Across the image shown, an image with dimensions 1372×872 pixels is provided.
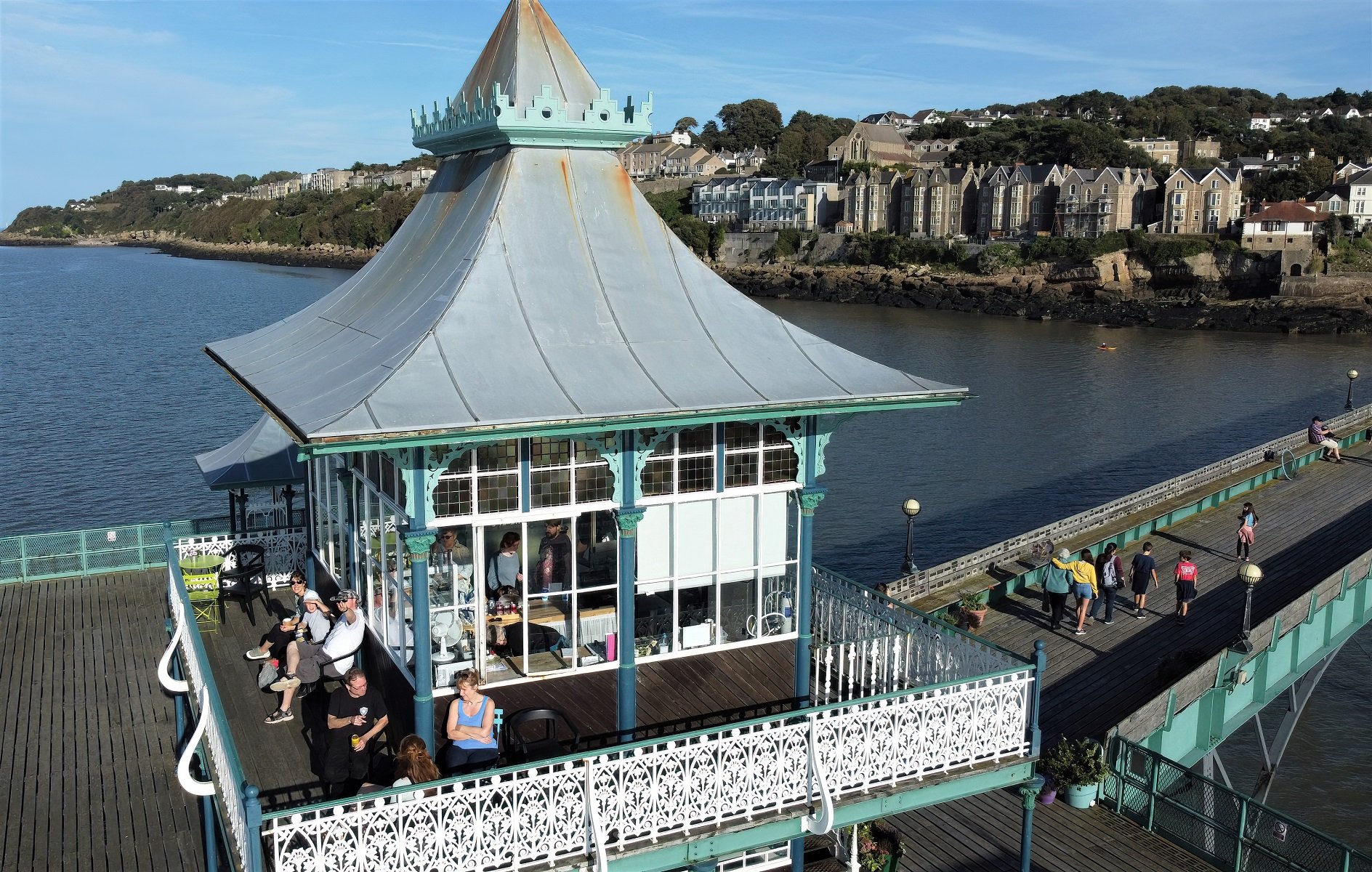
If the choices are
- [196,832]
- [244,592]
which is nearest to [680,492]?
[196,832]

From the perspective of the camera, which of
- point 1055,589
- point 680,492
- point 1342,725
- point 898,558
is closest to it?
point 680,492

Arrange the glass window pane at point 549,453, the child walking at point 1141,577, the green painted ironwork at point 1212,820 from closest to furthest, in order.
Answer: the glass window pane at point 549,453
the green painted ironwork at point 1212,820
the child walking at point 1141,577

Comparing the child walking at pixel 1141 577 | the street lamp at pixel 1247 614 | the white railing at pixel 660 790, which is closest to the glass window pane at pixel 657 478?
the white railing at pixel 660 790

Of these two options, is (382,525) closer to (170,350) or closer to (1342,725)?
(1342,725)

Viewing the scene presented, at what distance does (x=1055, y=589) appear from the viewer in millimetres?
18031

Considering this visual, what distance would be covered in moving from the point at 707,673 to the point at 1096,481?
108 feet

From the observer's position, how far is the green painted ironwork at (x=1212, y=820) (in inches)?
464

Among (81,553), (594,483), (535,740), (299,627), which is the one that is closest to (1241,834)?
(535,740)

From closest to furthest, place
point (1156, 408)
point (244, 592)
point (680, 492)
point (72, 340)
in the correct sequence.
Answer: point (680, 492)
point (244, 592)
point (1156, 408)
point (72, 340)

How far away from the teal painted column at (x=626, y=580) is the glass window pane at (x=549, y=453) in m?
0.52

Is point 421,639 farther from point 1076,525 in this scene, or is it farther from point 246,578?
point 1076,525

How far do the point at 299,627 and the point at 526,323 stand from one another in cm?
406

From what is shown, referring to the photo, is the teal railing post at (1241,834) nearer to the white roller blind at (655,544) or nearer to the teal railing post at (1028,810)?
the teal railing post at (1028,810)

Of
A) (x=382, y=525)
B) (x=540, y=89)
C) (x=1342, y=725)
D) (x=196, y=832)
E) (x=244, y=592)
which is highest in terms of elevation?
(x=540, y=89)
